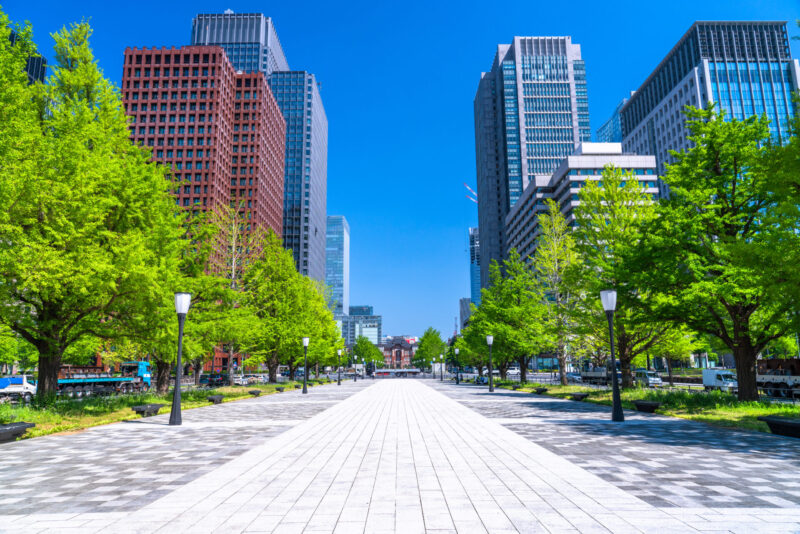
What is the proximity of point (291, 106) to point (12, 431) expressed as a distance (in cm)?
18017

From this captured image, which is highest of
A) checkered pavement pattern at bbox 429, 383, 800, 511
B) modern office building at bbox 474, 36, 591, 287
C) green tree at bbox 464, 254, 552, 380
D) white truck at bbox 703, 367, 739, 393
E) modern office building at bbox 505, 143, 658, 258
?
modern office building at bbox 474, 36, 591, 287

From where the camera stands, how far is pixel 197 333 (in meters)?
23.2

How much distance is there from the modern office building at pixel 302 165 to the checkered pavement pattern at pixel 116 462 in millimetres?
150183

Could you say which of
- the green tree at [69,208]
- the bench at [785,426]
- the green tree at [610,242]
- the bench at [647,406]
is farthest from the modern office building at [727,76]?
the green tree at [69,208]

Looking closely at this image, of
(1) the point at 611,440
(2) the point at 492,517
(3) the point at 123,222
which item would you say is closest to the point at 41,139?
(3) the point at 123,222

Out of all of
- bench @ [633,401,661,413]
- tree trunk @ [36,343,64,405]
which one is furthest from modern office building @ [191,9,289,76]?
bench @ [633,401,661,413]

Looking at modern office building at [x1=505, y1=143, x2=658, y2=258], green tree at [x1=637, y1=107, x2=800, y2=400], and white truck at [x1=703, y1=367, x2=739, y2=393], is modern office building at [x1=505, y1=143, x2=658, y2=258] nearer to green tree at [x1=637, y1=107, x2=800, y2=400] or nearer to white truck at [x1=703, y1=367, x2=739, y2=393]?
white truck at [x1=703, y1=367, x2=739, y2=393]

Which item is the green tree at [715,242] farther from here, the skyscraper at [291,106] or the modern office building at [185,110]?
the skyscraper at [291,106]

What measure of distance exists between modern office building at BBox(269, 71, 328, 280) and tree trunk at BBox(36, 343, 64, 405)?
476 feet

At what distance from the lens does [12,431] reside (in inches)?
447

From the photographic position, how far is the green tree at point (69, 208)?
531 inches

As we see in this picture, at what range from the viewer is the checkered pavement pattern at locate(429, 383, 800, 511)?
6.56m

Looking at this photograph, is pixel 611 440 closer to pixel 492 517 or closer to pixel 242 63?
pixel 492 517

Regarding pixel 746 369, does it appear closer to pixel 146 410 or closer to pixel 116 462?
pixel 116 462
